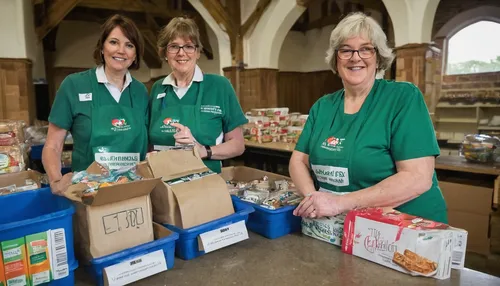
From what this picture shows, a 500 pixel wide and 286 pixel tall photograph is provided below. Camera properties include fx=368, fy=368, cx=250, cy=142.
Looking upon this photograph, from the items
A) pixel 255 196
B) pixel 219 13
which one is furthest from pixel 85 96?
pixel 219 13

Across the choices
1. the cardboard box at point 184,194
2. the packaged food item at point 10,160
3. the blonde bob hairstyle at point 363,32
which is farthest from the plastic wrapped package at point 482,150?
the packaged food item at point 10,160

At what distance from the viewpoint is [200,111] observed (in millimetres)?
1961

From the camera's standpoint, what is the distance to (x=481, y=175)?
3041mm

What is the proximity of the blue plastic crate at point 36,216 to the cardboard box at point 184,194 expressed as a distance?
0.29 m

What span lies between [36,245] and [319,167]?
40.9 inches

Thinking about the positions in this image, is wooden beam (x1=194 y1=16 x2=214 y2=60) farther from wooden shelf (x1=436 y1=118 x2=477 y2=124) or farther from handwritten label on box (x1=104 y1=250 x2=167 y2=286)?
handwritten label on box (x1=104 y1=250 x2=167 y2=286)

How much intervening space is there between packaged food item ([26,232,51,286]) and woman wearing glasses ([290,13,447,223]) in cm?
83

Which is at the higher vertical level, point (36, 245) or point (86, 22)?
point (86, 22)

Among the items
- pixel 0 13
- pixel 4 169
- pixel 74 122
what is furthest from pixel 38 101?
pixel 74 122

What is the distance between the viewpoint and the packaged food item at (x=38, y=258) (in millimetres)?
973

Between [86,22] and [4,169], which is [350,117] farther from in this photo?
[86,22]

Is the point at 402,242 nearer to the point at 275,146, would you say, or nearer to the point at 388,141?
the point at 388,141

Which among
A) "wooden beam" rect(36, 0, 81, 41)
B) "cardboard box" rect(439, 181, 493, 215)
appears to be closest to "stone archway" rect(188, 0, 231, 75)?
"wooden beam" rect(36, 0, 81, 41)

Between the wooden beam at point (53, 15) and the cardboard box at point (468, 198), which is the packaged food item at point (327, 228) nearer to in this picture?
the cardboard box at point (468, 198)
